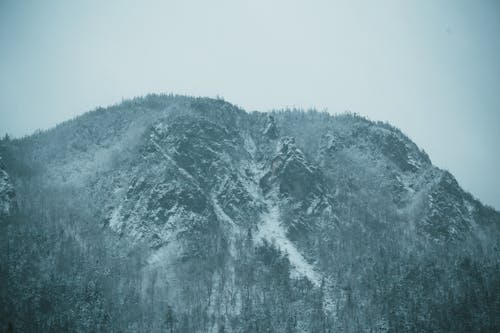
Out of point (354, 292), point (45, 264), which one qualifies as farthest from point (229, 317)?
point (45, 264)

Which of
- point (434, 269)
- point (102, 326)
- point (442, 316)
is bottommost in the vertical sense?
point (102, 326)

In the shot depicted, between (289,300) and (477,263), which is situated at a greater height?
(477,263)

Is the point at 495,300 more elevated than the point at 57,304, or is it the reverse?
the point at 495,300

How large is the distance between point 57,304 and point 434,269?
127340 mm

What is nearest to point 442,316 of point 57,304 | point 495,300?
point 495,300

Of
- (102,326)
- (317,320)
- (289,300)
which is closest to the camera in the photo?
(102,326)

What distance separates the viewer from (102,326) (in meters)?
164

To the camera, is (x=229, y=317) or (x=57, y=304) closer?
(x=57, y=304)

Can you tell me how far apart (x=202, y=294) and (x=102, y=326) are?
44002 millimetres

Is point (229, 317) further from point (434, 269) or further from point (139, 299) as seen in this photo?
point (434, 269)

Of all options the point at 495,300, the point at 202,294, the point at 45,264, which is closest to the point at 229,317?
the point at 202,294

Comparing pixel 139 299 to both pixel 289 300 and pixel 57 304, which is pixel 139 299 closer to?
pixel 57 304

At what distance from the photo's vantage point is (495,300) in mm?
173375

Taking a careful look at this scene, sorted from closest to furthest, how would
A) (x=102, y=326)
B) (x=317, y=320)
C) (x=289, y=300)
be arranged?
(x=102, y=326) → (x=317, y=320) → (x=289, y=300)
